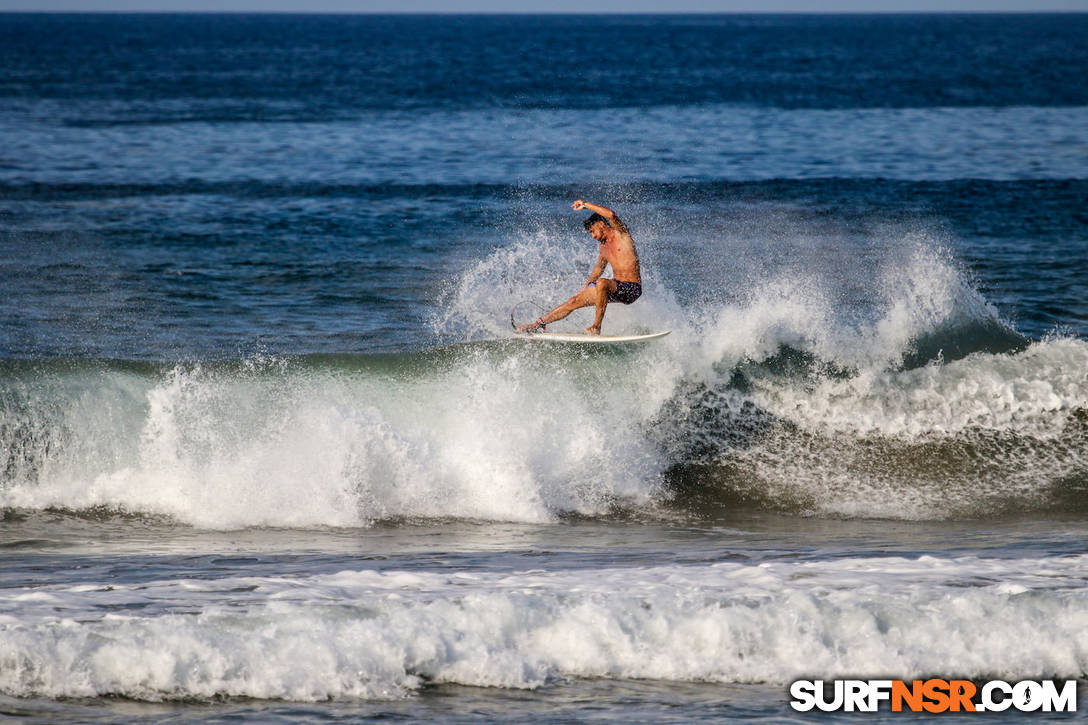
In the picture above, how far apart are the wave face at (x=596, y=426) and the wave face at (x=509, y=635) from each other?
2.80 m

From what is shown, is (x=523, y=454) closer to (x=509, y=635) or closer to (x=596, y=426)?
(x=596, y=426)

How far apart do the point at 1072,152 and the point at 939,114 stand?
14.0 m

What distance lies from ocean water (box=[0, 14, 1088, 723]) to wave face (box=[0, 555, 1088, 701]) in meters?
0.02

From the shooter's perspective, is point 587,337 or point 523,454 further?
point 587,337

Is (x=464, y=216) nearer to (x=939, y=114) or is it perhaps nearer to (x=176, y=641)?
(x=176, y=641)


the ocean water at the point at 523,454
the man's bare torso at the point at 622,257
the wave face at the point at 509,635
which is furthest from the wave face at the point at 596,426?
the wave face at the point at 509,635

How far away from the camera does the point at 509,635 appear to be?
709 centimetres

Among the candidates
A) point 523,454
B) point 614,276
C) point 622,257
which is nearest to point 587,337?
point 614,276

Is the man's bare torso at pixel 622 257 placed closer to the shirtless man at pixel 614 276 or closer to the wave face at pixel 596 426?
the shirtless man at pixel 614 276

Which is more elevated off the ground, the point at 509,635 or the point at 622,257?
the point at 622,257

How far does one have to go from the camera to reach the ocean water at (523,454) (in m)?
6.87

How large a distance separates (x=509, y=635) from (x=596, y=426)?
4671 mm

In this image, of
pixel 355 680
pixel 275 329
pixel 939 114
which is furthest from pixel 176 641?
pixel 939 114

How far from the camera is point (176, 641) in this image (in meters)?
6.79
